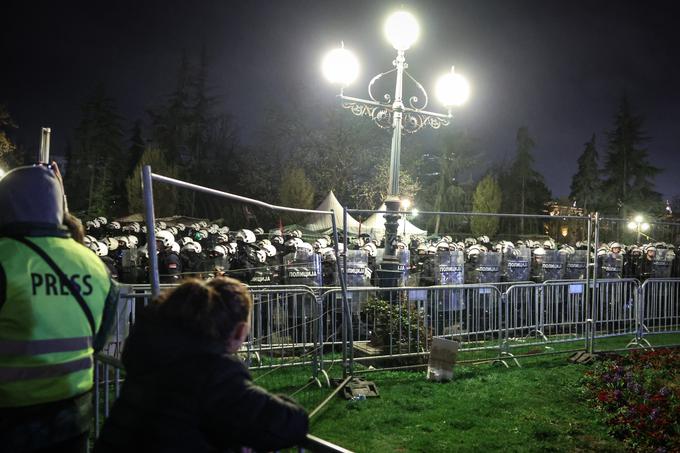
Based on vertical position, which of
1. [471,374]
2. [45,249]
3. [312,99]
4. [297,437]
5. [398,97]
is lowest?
[471,374]

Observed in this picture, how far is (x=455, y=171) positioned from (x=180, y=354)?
212 feet

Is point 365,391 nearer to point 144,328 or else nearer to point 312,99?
point 144,328

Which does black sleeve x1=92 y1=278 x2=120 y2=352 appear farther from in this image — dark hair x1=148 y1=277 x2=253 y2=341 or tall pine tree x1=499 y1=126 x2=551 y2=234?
tall pine tree x1=499 y1=126 x2=551 y2=234

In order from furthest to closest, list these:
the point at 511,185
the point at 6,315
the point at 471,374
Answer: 1. the point at 511,185
2. the point at 471,374
3. the point at 6,315

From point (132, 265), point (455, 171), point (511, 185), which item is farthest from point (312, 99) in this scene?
point (132, 265)

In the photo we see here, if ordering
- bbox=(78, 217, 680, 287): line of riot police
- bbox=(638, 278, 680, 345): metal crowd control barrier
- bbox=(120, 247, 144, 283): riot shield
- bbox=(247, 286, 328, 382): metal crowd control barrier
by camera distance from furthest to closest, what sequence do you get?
1. bbox=(78, 217, 680, 287): line of riot police
2. bbox=(120, 247, 144, 283): riot shield
3. bbox=(638, 278, 680, 345): metal crowd control barrier
4. bbox=(247, 286, 328, 382): metal crowd control barrier

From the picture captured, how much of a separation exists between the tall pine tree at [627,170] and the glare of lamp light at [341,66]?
185 ft

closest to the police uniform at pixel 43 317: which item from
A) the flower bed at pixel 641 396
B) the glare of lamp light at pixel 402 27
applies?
the flower bed at pixel 641 396

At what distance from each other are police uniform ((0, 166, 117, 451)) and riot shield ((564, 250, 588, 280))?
15605 millimetres

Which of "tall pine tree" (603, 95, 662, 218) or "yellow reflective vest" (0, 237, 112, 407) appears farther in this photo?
"tall pine tree" (603, 95, 662, 218)

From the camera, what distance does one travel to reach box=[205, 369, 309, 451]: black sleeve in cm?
199

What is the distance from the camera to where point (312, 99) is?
56.0 m

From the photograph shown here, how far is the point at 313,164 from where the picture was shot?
170ft

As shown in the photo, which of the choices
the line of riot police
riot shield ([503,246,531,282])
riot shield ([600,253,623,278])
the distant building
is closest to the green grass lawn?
the line of riot police
